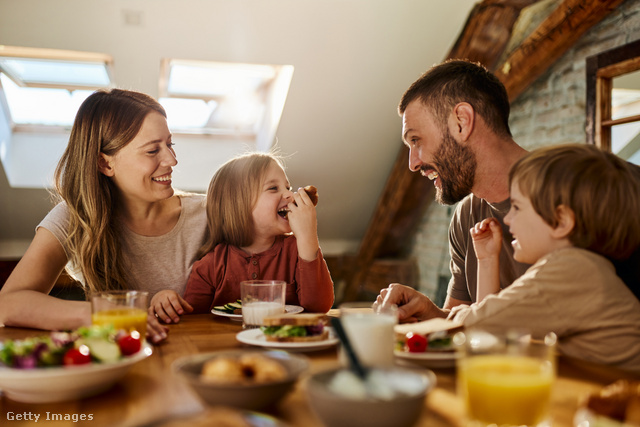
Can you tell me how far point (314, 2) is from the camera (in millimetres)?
3570

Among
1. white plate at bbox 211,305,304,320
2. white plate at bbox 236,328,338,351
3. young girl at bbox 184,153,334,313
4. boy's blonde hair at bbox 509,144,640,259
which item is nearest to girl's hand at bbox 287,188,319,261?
young girl at bbox 184,153,334,313

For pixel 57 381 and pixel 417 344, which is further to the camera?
pixel 417 344

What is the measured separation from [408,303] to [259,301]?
483mm

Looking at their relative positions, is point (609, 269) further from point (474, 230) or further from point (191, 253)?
point (191, 253)

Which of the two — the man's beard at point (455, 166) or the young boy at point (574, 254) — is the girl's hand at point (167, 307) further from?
the man's beard at point (455, 166)

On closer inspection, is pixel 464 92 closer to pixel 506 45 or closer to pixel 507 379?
pixel 507 379

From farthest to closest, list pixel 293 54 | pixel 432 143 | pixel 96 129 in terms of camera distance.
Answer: pixel 293 54, pixel 432 143, pixel 96 129

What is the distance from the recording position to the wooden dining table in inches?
31.5

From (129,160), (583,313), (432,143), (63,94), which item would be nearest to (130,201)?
(129,160)

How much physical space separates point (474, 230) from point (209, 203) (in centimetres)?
106

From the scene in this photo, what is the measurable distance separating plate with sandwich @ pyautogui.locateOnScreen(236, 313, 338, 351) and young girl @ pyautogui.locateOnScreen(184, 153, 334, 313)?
0.60 meters

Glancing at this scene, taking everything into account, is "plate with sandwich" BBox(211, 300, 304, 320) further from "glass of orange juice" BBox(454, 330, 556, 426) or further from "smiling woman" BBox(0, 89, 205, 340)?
"glass of orange juice" BBox(454, 330, 556, 426)

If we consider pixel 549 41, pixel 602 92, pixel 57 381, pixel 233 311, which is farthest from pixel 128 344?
pixel 549 41

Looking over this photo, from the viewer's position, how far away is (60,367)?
90cm
